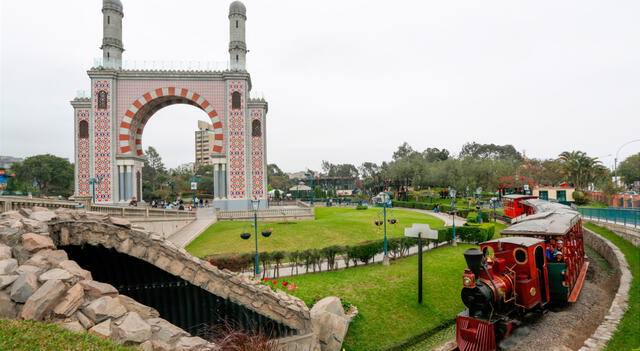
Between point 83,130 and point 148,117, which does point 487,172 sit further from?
point 83,130

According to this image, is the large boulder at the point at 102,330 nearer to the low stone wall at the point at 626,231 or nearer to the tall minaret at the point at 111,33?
the low stone wall at the point at 626,231

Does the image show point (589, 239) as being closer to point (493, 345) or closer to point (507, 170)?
point (493, 345)

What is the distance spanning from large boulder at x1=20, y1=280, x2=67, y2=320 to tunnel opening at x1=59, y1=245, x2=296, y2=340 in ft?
7.81

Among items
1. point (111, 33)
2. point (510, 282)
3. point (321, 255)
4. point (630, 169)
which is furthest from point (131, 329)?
point (630, 169)

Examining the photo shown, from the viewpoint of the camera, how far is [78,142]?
32000 millimetres

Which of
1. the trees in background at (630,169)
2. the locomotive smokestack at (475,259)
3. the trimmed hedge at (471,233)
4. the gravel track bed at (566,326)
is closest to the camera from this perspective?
the locomotive smokestack at (475,259)

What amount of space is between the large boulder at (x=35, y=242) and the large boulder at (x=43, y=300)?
135cm

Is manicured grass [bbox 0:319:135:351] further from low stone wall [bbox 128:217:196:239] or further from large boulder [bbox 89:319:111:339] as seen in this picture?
low stone wall [bbox 128:217:196:239]

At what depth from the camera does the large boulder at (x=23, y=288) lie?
4.77 meters

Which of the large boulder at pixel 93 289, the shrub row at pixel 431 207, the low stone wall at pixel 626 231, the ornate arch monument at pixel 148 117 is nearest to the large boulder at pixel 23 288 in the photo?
the large boulder at pixel 93 289

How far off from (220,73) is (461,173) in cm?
4346

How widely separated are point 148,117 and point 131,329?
35.4m

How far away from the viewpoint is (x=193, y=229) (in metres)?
24.2

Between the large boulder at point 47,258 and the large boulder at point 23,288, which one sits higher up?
the large boulder at point 47,258
